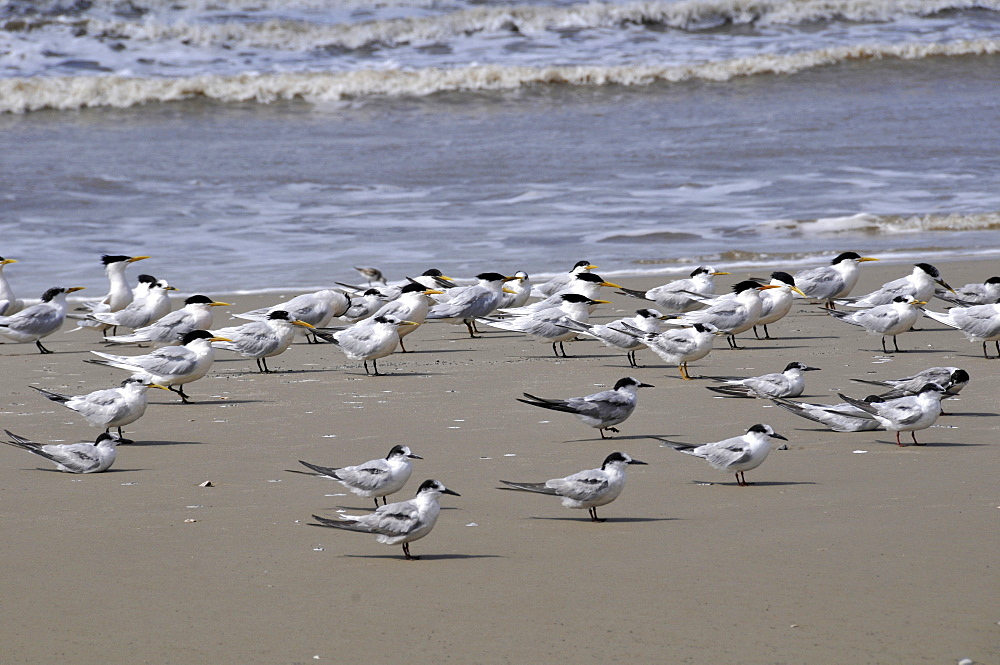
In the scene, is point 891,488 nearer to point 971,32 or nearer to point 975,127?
point 975,127

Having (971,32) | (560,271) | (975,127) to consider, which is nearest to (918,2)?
(971,32)

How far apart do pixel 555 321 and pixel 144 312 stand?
3.70 meters

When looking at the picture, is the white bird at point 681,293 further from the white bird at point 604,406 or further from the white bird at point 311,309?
the white bird at point 604,406

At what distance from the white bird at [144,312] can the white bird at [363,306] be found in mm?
1550

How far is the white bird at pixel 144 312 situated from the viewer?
9.98 m

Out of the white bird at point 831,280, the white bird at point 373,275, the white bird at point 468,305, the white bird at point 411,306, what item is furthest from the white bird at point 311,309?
the white bird at point 831,280

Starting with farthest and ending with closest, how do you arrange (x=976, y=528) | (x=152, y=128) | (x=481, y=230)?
(x=152, y=128), (x=481, y=230), (x=976, y=528)

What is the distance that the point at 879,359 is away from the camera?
838 centimetres

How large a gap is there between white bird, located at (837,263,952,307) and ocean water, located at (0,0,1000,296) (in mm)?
2729

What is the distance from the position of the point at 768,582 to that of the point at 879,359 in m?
4.77

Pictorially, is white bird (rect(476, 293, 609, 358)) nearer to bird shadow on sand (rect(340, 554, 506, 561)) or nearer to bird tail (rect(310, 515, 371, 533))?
bird shadow on sand (rect(340, 554, 506, 561))

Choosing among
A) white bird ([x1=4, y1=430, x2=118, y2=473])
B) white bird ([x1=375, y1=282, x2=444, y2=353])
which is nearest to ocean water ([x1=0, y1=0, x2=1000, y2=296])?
white bird ([x1=375, y1=282, x2=444, y2=353])

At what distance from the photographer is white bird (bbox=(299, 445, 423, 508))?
16.5ft

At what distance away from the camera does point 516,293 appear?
10555 mm
